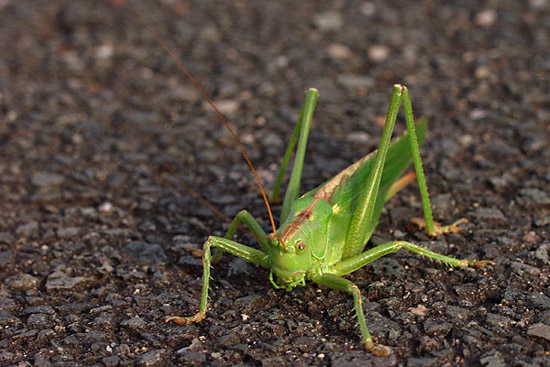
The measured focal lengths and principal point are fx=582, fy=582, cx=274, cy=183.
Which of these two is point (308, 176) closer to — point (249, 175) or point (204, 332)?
point (249, 175)

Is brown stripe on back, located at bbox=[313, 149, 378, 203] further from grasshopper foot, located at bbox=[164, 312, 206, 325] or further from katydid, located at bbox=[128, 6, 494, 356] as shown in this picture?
grasshopper foot, located at bbox=[164, 312, 206, 325]

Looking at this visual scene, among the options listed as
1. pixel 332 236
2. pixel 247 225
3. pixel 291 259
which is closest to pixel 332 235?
pixel 332 236

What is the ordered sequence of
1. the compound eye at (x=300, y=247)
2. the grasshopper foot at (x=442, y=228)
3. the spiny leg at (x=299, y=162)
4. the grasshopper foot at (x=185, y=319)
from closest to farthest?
1. the compound eye at (x=300, y=247)
2. the grasshopper foot at (x=185, y=319)
3. the spiny leg at (x=299, y=162)
4. the grasshopper foot at (x=442, y=228)

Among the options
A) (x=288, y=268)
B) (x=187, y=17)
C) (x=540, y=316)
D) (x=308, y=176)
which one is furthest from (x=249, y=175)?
(x=187, y=17)

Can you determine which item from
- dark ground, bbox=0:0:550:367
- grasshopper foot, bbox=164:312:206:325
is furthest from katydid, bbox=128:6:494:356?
dark ground, bbox=0:0:550:367

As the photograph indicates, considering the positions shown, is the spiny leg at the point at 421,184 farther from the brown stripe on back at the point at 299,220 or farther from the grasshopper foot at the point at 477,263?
the brown stripe on back at the point at 299,220

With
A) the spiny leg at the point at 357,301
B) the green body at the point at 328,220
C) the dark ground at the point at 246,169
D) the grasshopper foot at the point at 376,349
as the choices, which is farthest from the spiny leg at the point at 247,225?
the grasshopper foot at the point at 376,349

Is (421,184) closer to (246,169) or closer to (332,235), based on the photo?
(332,235)
